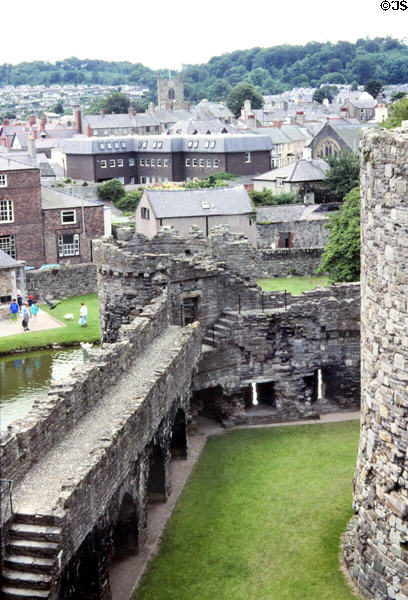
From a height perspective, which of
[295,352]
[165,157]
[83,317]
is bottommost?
[83,317]

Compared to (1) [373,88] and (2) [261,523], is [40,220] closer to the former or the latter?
(2) [261,523]

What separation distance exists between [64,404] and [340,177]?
52.2 metres

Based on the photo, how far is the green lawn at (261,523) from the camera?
658 inches

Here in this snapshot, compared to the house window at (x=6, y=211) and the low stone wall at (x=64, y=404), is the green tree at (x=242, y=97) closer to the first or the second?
the house window at (x=6, y=211)

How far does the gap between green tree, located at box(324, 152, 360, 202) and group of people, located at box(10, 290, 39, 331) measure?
95.2 ft

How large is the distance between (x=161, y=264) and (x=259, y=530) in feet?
30.0

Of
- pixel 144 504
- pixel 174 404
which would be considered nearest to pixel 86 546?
pixel 144 504

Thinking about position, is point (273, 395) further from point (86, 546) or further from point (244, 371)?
point (86, 546)

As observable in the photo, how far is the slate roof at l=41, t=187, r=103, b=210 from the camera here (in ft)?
174

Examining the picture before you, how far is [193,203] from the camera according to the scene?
51188 millimetres

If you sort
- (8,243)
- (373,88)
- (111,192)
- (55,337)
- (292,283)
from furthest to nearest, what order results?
(373,88) → (111,192) → (8,243) → (292,283) → (55,337)

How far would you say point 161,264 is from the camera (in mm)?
25781

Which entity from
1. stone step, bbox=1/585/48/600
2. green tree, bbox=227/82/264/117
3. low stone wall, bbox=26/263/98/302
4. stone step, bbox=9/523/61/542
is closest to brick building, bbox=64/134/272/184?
low stone wall, bbox=26/263/98/302

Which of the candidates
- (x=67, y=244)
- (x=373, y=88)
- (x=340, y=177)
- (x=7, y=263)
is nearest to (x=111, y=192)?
(x=340, y=177)
